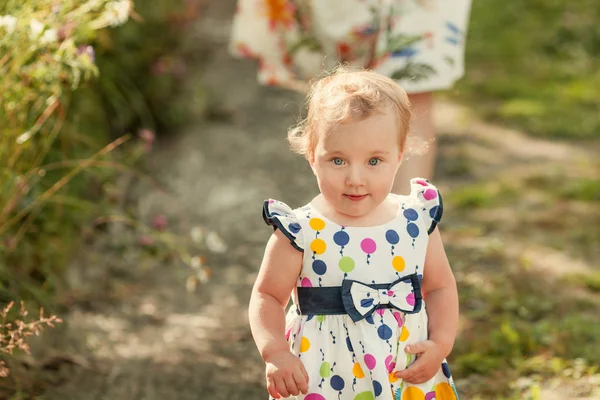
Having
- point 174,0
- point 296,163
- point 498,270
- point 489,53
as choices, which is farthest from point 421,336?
point 489,53

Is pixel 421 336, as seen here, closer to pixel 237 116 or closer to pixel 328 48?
pixel 328 48

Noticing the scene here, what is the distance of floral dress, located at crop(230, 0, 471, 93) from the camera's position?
2.90 meters

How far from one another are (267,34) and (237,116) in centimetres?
200

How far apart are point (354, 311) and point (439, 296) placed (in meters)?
0.23

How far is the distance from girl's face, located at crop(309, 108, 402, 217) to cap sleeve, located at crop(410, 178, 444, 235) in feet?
0.42

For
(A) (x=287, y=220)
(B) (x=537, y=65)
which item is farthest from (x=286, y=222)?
(B) (x=537, y=65)

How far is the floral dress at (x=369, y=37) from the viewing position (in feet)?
9.51

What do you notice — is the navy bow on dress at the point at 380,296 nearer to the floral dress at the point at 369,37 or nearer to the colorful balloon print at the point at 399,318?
the colorful balloon print at the point at 399,318

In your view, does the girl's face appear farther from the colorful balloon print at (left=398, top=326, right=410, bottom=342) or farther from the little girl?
the colorful balloon print at (left=398, top=326, right=410, bottom=342)

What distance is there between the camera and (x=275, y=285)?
192cm

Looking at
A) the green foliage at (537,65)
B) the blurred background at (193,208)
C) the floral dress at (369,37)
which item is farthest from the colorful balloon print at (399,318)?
the green foliage at (537,65)

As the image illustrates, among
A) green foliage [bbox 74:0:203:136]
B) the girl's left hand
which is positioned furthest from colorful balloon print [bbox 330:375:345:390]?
green foliage [bbox 74:0:203:136]

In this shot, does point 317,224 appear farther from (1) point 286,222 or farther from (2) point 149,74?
(2) point 149,74

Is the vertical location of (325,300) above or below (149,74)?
below
